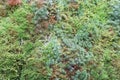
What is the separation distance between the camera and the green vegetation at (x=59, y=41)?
5961 millimetres

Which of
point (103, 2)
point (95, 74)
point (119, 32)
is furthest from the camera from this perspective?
point (103, 2)

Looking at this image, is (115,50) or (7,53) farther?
(115,50)

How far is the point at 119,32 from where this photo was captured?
7.21 metres

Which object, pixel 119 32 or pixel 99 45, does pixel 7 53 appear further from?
pixel 119 32

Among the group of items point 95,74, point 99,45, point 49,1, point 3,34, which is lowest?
point 95,74

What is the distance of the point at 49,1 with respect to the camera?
6781 millimetres

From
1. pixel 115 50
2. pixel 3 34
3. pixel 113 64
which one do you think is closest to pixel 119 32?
pixel 115 50

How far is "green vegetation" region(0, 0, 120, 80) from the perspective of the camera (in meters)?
5.96

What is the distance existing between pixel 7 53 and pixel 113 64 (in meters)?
2.51

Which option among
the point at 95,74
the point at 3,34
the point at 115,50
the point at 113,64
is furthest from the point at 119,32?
the point at 3,34

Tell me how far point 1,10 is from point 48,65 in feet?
6.66

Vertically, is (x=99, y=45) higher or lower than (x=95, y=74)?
higher

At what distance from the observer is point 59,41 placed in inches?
255

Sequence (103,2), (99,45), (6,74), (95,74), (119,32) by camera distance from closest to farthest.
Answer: (6,74) → (95,74) → (99,45) → (119,32) → (103,2)
